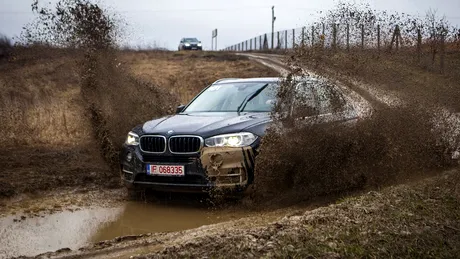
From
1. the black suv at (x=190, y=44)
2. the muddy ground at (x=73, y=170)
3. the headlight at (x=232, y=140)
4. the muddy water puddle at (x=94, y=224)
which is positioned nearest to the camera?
the muddy water puddle at (x=94, y=224)

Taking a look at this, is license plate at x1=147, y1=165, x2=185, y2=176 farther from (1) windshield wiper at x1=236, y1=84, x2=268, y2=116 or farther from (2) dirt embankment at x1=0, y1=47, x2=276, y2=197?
(2) dirt embankment at x1=0, y1=47, x2=276, y2=197

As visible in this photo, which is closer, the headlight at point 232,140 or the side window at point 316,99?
the headlight at point 232,140

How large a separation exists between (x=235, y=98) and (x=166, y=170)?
6.50 ft

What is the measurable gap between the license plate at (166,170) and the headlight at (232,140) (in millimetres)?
479

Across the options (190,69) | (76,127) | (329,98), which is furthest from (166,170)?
(190,69)

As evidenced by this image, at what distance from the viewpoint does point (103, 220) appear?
6816 millimetres

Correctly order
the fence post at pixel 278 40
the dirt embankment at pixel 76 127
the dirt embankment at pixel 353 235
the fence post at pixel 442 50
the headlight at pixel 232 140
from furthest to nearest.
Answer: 1. the fence post at pixel 278 40
2. the fence post at pixel 442 50
3. the dirt embankment at pixel 76 127
4. the headlight at pixel 232 140
5. the dirt embankment at pixel 353 235

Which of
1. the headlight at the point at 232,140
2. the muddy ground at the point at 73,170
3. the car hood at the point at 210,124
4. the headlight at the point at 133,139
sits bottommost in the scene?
the muddy ground at the point at 73,170

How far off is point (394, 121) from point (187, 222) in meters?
3.33

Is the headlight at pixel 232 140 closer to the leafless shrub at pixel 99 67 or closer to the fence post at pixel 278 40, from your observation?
the leafless shrub at pixel 99 67

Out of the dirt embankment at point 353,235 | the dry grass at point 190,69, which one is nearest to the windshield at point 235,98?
the dirt embankment at point 353,235

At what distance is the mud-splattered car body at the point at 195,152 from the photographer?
6.69m

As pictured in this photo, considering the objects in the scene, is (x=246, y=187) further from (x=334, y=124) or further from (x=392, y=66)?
(x=392, y=66)

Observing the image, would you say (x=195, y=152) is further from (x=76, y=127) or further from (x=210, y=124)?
(x=76, y=127)
